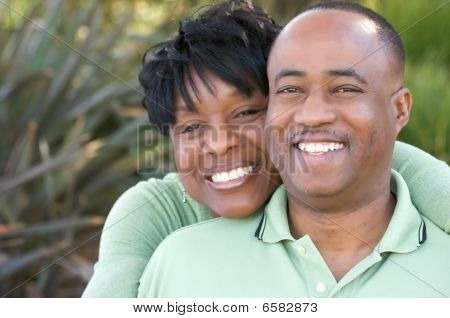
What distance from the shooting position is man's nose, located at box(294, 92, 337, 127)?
219cm

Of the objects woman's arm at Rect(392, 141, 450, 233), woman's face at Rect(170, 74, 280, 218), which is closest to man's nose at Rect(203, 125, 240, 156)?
woman's face at Rect(170, 74, 280, 218)

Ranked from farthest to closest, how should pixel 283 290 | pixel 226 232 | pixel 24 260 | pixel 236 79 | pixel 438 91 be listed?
1. pixel 438 91
2. pixel 24 260
3. pixel 236 79
4. pixel 226 232
5. pixel 283 290

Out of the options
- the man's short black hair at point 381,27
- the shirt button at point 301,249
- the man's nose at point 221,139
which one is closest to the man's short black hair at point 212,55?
the man's nose at point 221,139

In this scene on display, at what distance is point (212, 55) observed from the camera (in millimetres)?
2645

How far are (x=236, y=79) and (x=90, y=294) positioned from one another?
81cm

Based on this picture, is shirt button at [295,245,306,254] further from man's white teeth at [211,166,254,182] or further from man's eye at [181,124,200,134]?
man's eye at [181,124,200,134]

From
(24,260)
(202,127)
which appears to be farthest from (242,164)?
(24,260)

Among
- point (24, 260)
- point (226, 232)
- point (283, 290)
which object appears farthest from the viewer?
point (24, 260)

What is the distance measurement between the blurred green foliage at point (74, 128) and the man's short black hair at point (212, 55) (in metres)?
1.63

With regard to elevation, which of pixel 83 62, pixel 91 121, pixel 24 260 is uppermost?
pixel 83 62

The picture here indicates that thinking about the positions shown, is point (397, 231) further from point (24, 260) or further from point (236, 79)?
point (24, 260)

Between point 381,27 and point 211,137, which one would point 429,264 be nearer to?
point 381,27

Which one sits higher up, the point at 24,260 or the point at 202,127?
the point at 202,127
